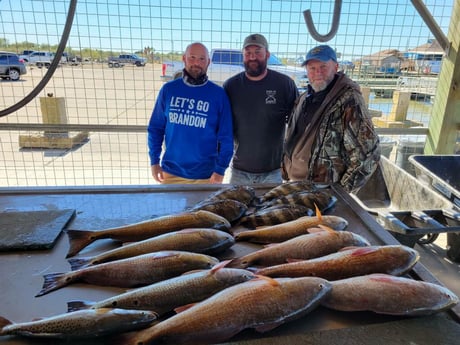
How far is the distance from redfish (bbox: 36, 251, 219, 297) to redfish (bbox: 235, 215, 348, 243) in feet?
1.11

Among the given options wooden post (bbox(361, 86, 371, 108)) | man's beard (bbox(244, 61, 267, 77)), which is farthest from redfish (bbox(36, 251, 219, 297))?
wooden post (bbox(361, 86, 371, 108))

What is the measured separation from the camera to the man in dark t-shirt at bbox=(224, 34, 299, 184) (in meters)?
3.38

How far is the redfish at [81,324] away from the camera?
1.15 meters

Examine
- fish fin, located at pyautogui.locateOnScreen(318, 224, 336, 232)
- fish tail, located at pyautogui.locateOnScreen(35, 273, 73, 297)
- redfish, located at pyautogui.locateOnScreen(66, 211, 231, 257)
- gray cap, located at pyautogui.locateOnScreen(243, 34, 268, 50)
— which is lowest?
fish tail, located at pyautogui.locateOnScreen(35, 273, 73, 297)

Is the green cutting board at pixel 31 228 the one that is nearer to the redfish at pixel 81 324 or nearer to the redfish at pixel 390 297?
the redfish at pixel 81 324

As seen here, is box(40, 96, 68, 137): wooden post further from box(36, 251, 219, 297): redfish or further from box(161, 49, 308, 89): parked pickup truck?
box(36, 251, 219, 297): redfish

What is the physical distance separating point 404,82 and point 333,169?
2.82 metres

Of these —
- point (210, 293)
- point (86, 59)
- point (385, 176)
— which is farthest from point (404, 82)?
point (210, 293)

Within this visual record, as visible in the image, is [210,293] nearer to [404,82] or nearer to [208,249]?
[208,249]

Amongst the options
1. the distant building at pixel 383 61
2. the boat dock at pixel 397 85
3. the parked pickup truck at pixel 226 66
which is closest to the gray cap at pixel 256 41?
the parked pickup truck at pixel 226 66

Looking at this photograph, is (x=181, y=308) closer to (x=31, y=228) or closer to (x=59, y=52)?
(x=31, y=228)

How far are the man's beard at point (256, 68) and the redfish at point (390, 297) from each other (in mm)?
2478

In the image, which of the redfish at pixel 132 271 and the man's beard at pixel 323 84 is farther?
the man's beard at pixel 323 84

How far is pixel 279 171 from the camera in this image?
3.61 meters
